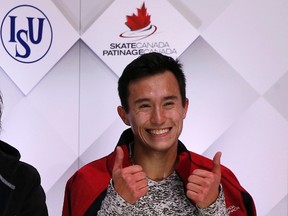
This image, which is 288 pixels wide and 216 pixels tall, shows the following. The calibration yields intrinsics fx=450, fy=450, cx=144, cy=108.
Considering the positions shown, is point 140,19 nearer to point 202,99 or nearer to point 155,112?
point 202,99

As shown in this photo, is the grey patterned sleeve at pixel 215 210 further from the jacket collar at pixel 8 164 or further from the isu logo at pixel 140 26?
the isu logo at pixel 140 26

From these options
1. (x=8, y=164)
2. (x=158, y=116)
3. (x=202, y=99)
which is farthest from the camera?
(x=202, y=99)

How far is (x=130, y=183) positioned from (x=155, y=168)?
7.9 inches

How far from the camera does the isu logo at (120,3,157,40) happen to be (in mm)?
2272

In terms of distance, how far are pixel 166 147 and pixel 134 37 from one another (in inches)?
42.0

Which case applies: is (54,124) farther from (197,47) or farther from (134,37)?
(197,47)

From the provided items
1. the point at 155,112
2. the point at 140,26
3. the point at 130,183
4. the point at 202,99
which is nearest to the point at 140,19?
the point at 140,26

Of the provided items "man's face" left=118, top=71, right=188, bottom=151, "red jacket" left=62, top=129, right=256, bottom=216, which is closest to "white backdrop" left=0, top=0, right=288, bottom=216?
"red jacket" left=62, top=129, right=256, bottom=216

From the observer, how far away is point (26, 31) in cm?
228

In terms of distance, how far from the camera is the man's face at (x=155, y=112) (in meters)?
1.33

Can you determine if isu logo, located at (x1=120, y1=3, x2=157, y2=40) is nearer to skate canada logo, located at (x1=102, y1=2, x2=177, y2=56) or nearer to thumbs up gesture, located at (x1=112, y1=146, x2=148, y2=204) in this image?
skate canada logo, located at (x1=102, y1=2, x2=177, y2=56)

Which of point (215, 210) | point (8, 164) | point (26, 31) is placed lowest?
point (8, 164)

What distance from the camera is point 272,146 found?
2.26 m

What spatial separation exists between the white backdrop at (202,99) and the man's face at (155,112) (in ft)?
3.01
